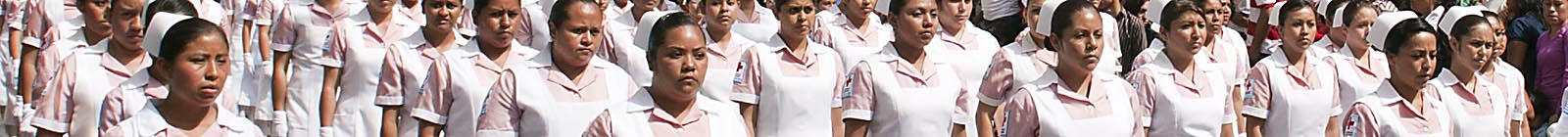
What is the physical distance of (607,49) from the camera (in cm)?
952

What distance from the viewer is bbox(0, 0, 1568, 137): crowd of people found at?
7.52 m

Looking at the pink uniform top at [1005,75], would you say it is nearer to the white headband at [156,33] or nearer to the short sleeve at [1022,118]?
the short sleeve at [1022,118]

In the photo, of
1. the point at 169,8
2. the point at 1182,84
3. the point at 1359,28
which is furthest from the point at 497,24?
the point at 1359,28

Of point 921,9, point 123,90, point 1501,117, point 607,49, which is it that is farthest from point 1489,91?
point 123,90

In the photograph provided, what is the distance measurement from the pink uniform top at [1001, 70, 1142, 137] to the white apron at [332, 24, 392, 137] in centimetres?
183

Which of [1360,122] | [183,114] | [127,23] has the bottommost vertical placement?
[1360,122]

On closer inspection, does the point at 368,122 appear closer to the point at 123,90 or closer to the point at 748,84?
the point at 748,84

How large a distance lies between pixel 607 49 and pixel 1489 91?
2524mm

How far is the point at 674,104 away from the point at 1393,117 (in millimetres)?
2510

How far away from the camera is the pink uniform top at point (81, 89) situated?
7730 mm

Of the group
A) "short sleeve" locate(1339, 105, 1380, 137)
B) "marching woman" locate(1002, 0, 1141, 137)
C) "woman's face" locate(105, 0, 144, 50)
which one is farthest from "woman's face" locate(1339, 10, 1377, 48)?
"woman's face" locate(105, 0, 144, 50)

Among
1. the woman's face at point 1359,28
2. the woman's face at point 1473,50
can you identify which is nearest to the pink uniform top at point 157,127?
the woman's face at point 1473,50

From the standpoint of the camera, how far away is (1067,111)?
8.33 metres

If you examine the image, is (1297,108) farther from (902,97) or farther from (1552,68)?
(1552,68)
